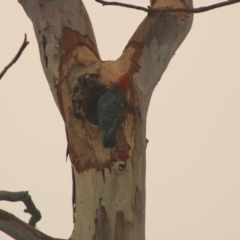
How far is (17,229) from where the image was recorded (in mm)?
2830

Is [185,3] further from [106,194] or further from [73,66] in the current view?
[106,194]

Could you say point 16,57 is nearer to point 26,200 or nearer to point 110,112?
point 110,112

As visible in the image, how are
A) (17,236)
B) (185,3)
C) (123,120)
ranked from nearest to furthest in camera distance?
(17,236) → (123,120) → (185,3)

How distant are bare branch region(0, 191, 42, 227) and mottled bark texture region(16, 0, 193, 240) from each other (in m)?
0.26

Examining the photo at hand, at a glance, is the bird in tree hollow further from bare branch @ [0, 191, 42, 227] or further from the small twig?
the small twig

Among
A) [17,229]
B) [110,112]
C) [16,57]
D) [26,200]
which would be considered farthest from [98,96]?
[16,57]

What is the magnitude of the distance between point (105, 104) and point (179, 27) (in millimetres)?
790

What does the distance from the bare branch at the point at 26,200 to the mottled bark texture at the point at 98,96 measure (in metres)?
0.26

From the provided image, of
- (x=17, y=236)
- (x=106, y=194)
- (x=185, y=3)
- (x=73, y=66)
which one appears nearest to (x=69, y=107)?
(x=73, y=66)

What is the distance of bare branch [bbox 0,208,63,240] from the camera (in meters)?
2.81

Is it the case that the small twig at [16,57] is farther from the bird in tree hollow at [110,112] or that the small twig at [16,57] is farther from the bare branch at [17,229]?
the bare branch at [17,229]

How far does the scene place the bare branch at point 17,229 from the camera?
9.23ft

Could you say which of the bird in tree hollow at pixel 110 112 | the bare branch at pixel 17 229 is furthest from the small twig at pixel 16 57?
the bare branch at pixel 17 229

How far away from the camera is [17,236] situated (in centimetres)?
282
